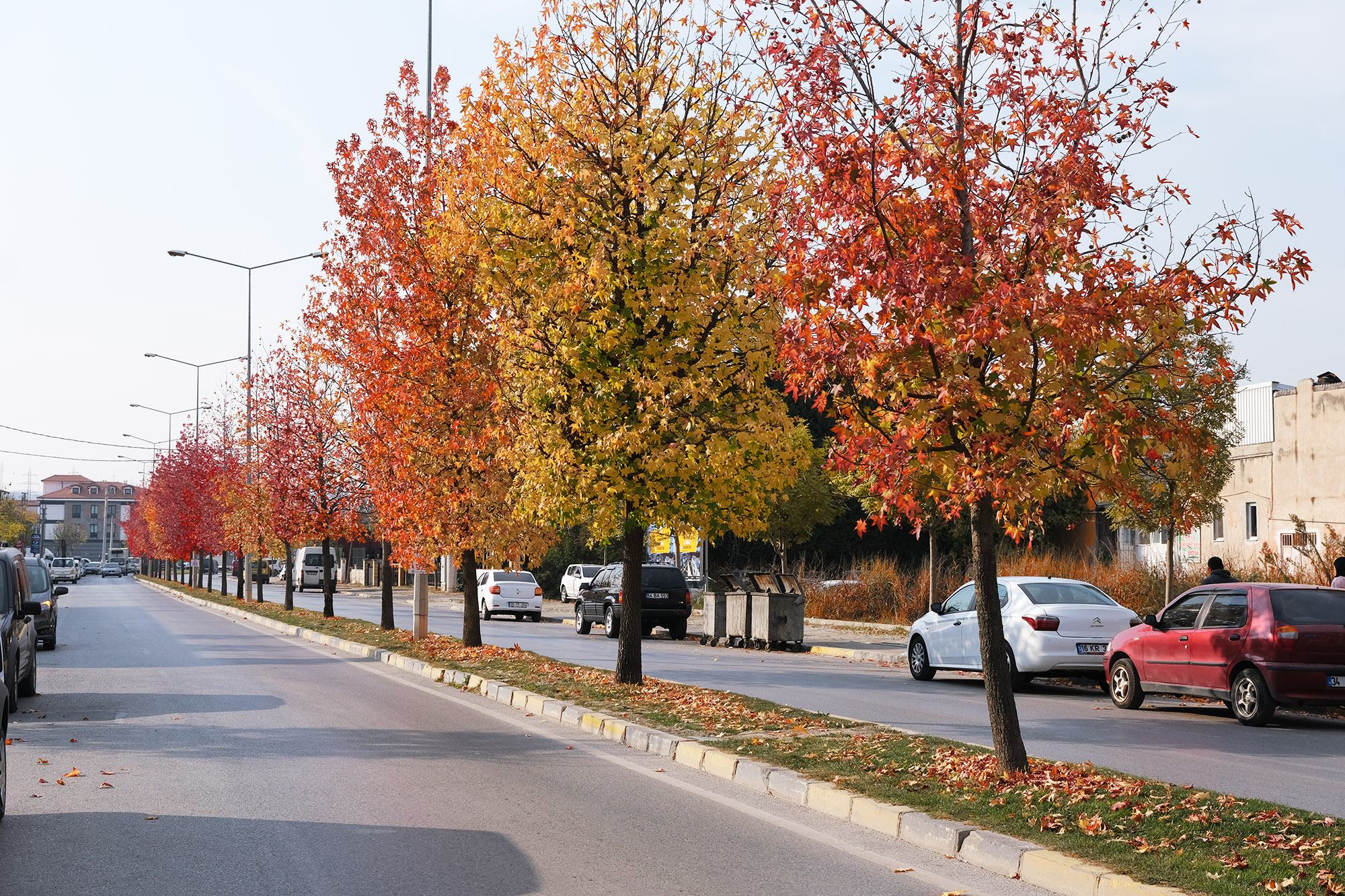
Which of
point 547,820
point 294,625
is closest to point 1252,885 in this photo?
point 547,820

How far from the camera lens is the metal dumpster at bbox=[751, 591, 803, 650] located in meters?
26.0

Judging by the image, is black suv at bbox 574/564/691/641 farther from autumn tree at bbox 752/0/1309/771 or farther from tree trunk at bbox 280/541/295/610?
autumn tree at bbox 752/0/1309/771

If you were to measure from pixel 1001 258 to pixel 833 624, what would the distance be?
23.6m

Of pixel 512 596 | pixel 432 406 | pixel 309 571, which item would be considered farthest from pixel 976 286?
pixel 309 571

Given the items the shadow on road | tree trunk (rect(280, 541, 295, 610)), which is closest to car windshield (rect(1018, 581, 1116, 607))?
the shadow on road

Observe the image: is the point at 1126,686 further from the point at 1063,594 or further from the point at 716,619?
the point at 716,619

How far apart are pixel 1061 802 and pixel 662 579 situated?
76.6 ft

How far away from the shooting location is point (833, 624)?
31.2 m

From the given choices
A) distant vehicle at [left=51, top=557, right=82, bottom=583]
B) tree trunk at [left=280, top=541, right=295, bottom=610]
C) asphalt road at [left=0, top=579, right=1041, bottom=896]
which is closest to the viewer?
asphalt road at [left=0, top=579, right=1041, bottom=896]

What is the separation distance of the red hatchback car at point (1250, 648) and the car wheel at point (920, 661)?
4.21 m

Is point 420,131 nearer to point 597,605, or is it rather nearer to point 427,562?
point 427,562

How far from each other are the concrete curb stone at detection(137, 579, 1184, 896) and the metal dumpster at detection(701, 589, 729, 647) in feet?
44.8

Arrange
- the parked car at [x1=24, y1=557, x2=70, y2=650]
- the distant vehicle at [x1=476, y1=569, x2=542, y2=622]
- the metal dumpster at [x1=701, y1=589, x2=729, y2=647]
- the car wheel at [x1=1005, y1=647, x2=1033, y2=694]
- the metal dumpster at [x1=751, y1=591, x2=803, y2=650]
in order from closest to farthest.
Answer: the car wheel at [x1=1005, y1=647, x2=1033, y2=694], the parked car at [x1=24, y1=557, x2=70, y2=650], the metal dumpster at [x1=751, y1=591, x2=803, y2=650], the metal dumpster at [x1=701, y1=589, x2=729, y2=647], the distant vehicle at [x1=476, y1=569, x2=542, y2=622]

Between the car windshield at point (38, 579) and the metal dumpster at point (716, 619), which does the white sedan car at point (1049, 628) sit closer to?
the metal dumpster at point (716, 619)
